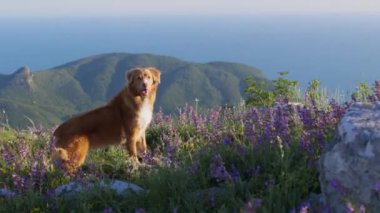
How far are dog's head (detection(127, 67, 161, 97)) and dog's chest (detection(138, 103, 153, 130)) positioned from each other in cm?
21

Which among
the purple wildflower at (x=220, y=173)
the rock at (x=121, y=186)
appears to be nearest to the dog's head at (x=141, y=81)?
the rock at (x=121, y=186)

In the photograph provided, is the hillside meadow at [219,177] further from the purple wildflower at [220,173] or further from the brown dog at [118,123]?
the brown dog at [118,123]

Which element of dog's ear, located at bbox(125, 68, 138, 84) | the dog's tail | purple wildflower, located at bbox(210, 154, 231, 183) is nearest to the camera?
purple wildflower, located at bbox(210, 154, 231, 183)

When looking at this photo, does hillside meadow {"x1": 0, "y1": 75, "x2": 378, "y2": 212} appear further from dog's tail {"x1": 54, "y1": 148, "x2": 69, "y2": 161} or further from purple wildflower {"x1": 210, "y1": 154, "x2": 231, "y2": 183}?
dog's tail {"x1": 54, "y1": 148, "x2": 69, "y2": 161}

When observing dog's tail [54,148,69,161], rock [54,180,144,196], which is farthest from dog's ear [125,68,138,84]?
rock [54,180,144,196]

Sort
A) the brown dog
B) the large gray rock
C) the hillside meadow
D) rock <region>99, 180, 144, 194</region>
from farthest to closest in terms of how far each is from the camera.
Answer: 1. the brown dog
2. rock <region>99, 180, 144, 194</region>
3. the hillside meadow
4. the large gray rock

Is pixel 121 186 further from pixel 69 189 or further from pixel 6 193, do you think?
pixel 6 193

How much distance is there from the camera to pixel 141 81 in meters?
7.70

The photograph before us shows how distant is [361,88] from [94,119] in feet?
13.1

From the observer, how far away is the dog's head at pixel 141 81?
7.67 meters

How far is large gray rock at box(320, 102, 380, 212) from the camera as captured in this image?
2982 mm

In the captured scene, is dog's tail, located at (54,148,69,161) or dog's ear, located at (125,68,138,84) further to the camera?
dog's ear, located at (125,68,138,84)

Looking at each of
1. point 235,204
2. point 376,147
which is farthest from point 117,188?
point 376,147

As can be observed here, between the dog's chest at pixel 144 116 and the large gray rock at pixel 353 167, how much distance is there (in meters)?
4.53
